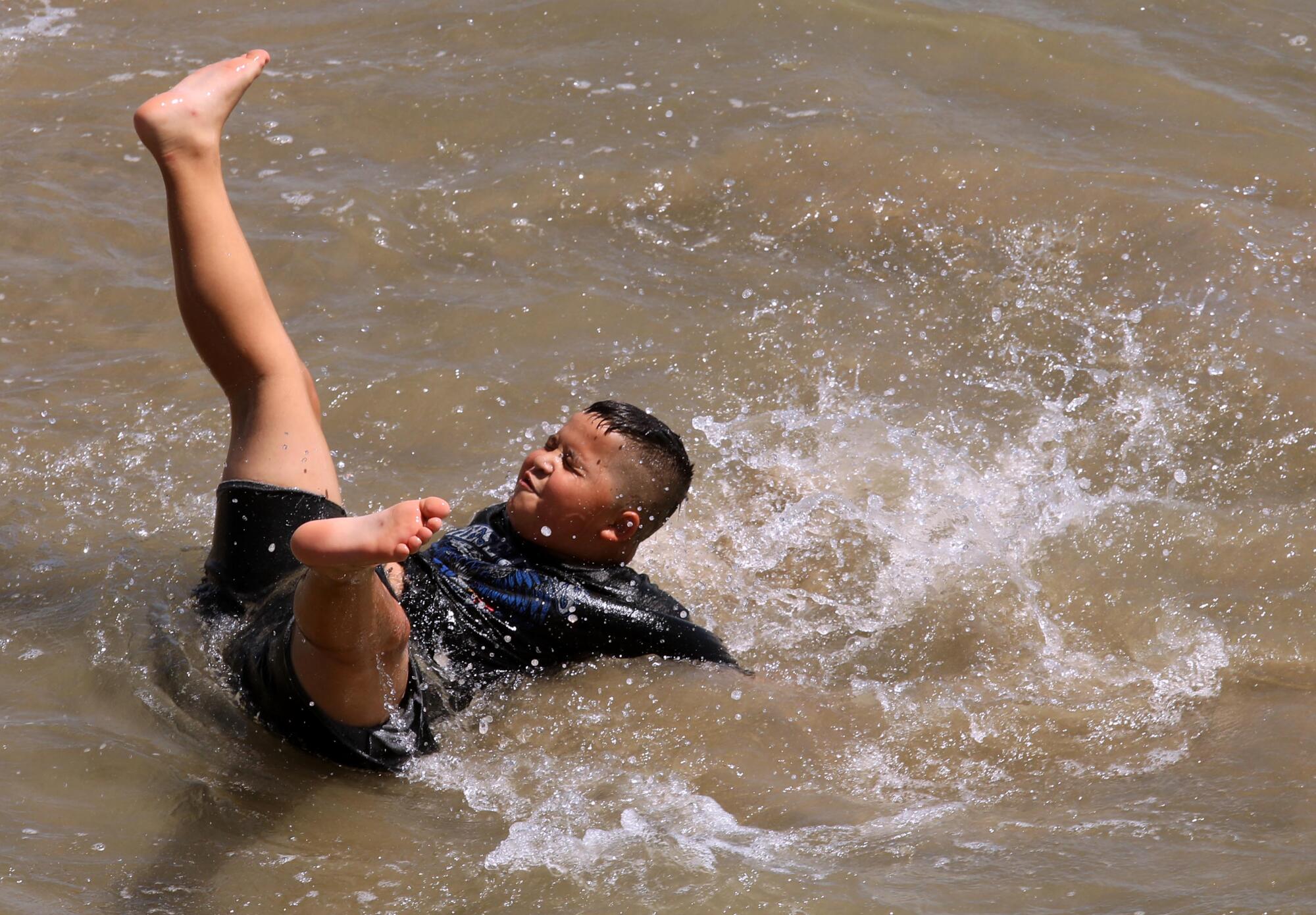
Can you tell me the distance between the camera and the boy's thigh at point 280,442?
11.3 ft

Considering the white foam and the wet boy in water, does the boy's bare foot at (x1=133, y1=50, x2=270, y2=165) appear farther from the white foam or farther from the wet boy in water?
the white foam

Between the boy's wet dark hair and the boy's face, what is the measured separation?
0.03 meters

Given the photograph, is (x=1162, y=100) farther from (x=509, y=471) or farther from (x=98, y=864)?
(x=98, y=864)

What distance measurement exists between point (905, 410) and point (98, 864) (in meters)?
2.83

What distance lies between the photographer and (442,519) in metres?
3.26

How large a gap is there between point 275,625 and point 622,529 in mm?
845

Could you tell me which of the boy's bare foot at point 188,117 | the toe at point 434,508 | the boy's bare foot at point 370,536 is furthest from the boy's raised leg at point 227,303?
the toe at point 434,508

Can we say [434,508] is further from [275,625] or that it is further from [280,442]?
[280,442]

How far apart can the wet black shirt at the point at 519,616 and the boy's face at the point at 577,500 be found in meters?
0.05

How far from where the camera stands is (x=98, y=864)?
2711mm

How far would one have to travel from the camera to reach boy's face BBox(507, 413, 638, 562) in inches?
133

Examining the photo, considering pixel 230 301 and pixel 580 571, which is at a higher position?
pixel 230 301

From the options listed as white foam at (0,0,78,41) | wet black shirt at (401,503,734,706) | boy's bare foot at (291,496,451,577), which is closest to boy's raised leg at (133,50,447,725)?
wet black shirt at (401,503,734,706)

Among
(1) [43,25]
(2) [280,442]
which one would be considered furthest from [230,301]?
(1) [43,25]
